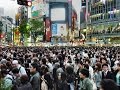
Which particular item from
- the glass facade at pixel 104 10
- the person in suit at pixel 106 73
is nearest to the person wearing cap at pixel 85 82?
the person in suit at pixel 106 73

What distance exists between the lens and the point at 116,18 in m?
116

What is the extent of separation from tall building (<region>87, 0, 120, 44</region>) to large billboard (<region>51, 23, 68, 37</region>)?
653 inches

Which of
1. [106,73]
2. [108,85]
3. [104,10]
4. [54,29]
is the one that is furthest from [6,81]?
[54,29]

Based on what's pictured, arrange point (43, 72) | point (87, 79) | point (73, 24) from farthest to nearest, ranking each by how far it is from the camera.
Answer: point (73, 24) → point (43, 72) → point (87, 79)

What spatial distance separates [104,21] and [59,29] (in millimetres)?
37874

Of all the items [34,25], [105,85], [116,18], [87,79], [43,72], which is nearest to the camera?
[105,85]

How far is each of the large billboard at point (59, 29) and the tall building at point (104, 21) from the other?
16.6 meters

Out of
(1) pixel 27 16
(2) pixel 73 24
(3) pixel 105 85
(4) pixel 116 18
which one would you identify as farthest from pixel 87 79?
→ (1) pixel 27 16

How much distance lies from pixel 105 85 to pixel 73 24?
511 feet

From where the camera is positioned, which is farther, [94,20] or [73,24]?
[73,24]

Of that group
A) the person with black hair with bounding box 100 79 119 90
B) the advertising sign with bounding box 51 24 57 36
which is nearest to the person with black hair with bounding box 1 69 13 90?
the person with black hair with bounding box 100 79 119 90

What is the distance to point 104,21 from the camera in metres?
126

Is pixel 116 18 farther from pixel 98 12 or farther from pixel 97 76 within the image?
pixel 97 76

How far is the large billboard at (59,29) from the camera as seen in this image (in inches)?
6336
